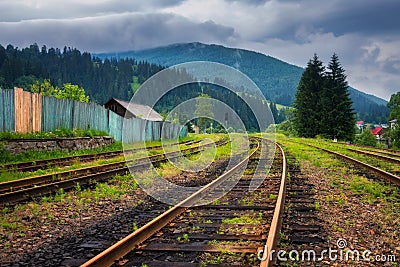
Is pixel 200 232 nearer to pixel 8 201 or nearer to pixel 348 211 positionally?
pixel 348 211

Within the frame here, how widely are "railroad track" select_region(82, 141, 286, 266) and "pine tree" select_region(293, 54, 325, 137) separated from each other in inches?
1815

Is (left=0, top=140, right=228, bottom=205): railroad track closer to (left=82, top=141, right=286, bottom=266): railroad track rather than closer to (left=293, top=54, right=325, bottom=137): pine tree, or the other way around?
(left=82, top=141, right=286, bottom=266): railroad track

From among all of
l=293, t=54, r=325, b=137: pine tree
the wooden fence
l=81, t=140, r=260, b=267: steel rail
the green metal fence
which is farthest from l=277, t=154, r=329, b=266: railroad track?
l=293, t=54, r=325, b=137: pine tree

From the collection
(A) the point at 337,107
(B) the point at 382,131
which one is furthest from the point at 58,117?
(B) the point at 382,131

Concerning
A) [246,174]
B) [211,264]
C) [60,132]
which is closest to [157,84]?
[246,174]

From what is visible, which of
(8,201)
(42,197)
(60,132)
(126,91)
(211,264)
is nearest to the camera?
(211,264)

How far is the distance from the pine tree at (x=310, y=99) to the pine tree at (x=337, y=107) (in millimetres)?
1881

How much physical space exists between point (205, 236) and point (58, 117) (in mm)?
17025

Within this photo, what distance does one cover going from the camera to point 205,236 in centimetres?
526

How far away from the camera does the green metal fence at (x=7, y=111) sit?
52.2 feet

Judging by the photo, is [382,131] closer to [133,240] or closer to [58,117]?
[58,117]

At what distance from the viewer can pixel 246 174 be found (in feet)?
39.2

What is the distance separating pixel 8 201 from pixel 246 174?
660 centimetres

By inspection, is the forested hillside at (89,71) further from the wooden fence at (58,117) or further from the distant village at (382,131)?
the wooden fence at (58,117)
